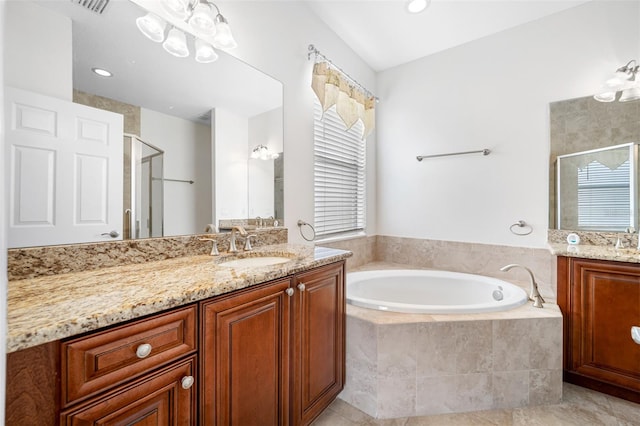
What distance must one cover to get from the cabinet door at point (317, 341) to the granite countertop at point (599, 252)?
149 centimetres

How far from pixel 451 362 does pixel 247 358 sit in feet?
3.80

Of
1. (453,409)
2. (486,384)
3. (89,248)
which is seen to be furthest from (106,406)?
(486,384)

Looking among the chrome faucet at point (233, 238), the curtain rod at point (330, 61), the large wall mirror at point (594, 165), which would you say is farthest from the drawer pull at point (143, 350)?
the large wall mirror at point (594, 165)

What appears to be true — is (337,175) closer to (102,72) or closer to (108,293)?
(102,72)

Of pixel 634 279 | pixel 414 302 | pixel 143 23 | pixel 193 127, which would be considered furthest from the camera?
pixel 414 302

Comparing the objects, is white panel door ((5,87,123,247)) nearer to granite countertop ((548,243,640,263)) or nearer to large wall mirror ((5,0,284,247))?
large wall mirror ((5,0,284,247))

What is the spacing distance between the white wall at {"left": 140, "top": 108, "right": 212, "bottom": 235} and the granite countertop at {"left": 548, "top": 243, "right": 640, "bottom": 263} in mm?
2238

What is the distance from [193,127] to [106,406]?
4.03 feet

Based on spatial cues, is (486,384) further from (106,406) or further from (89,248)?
(89,248)

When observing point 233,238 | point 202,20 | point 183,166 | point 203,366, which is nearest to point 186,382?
point 203,366

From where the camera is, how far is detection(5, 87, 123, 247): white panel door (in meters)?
0.91

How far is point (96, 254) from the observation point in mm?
1071

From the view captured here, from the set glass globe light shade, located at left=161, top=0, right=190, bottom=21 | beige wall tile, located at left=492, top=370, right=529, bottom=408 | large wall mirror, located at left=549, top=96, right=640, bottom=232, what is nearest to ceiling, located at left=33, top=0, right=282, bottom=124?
glass globe light shade, located at left=161, top=0, right=190, bottom=21

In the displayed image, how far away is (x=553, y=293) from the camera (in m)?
1.97
